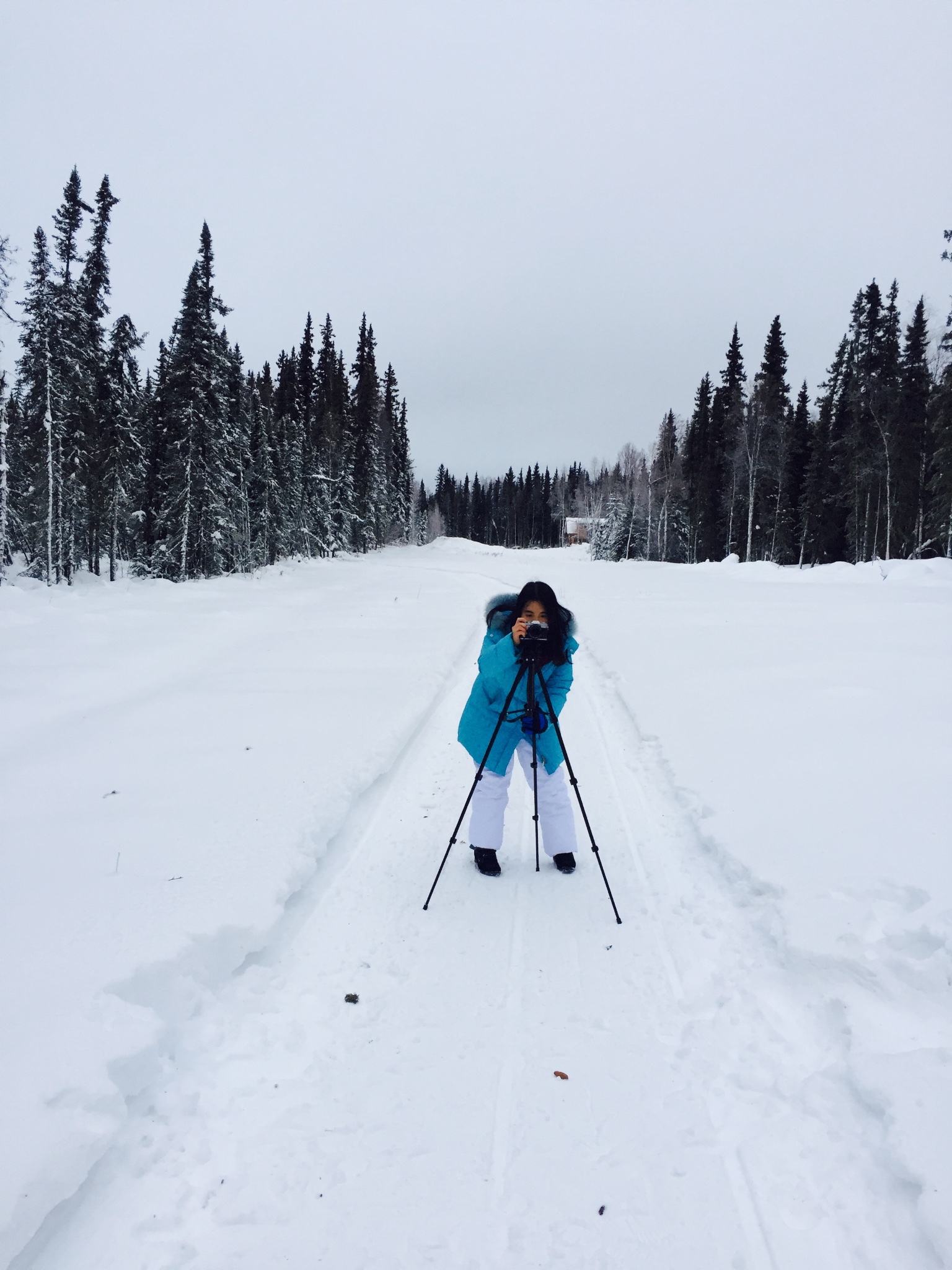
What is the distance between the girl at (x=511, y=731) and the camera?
4113mm

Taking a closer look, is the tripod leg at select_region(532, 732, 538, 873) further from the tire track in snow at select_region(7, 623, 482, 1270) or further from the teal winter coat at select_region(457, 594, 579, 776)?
the tire track in snow at select_region(7, 623, 482, 1270)

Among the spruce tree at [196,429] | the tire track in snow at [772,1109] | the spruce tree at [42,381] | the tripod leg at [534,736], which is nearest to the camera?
the tire track in snow at [772,1109]

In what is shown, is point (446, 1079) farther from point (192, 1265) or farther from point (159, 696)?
point (159, 696)

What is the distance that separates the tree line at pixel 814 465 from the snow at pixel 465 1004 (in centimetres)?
2392

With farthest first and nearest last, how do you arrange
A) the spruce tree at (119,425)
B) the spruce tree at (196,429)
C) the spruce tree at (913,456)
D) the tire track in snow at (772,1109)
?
the spruce tree at (913,456) < the spruce tree at (119,425) < the spruce tree at (196,429) < the tire track in snow at (772,1109)

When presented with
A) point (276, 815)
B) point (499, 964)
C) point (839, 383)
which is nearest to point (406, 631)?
point (276, 815)

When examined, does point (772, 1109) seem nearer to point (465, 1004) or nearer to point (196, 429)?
point (465, 1004)

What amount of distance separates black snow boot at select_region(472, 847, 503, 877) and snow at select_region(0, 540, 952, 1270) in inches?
6.8

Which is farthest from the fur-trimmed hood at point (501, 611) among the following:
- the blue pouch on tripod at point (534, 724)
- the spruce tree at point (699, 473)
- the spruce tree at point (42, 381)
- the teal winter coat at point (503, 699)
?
the spruce tree at point (699, 473)

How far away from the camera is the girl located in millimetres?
4113

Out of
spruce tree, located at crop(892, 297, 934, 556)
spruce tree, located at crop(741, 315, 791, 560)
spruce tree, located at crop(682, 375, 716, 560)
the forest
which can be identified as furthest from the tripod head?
spruce tree, located at crop(682, 375, 716, 560)

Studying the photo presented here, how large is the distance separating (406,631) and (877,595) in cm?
1223

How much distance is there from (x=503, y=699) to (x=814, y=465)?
3525 centimetres

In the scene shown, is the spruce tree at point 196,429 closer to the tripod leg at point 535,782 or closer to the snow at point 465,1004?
the snow at point 465,1004
